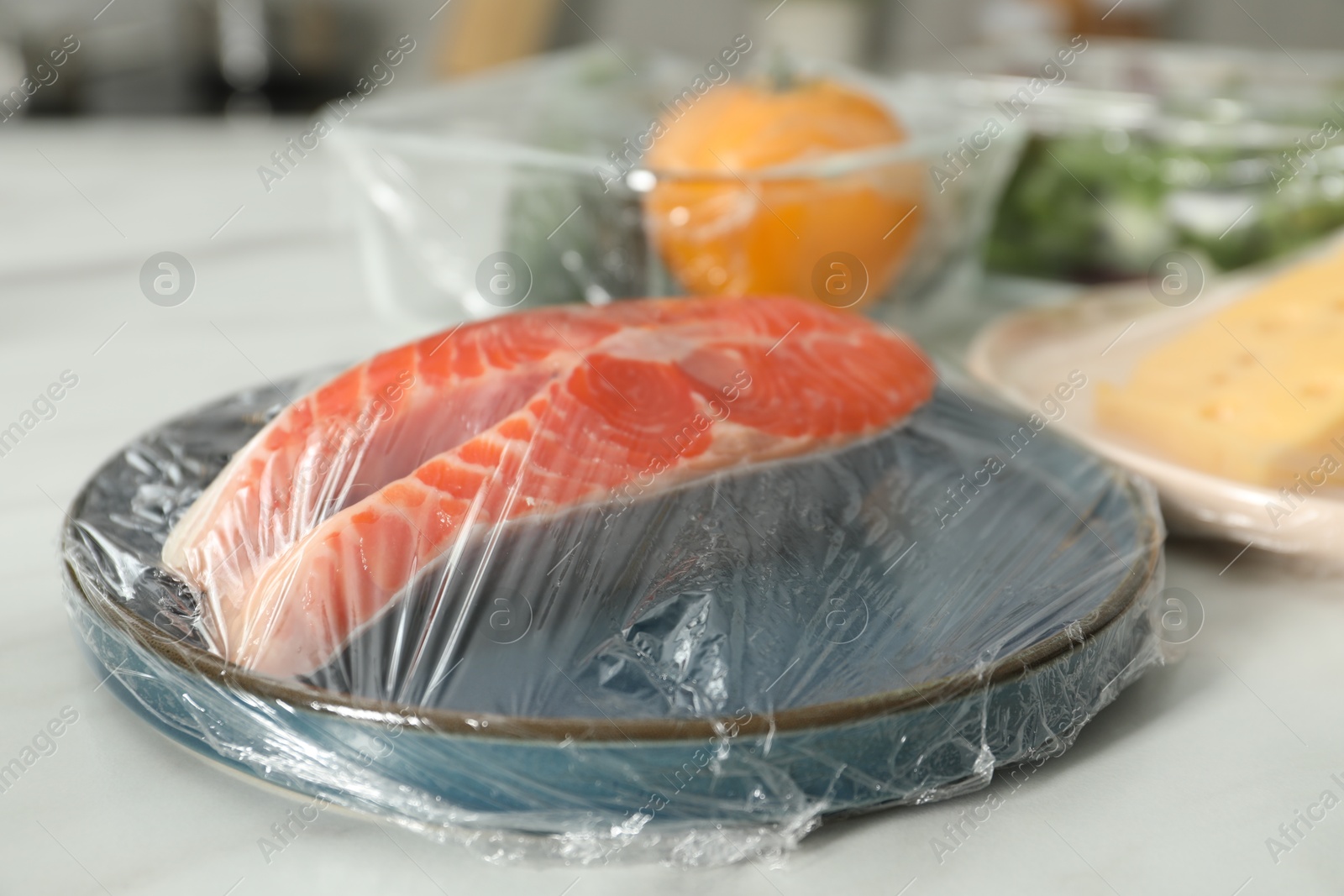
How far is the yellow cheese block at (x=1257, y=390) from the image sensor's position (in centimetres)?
67

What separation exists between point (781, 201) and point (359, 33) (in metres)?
1.90

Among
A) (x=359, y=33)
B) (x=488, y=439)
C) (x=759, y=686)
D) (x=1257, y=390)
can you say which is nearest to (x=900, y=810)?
(x=759, y=686)

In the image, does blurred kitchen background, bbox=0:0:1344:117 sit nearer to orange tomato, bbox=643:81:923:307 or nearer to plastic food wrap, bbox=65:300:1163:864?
orange tomato, bbox=643:81:923:307

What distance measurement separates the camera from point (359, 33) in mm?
2473

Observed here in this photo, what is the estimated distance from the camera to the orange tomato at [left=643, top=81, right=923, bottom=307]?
864mm

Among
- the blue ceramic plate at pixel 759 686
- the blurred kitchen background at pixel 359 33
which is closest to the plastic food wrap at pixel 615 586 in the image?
the blue ceramic plate at pixel 759 686

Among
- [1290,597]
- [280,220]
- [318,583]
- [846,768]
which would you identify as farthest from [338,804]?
[280,220]

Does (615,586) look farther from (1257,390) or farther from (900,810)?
(1257,390)

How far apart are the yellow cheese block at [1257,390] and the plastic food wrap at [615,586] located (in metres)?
0.08

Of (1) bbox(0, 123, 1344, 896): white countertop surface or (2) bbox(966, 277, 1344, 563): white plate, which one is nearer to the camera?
(1) bbox(0, 123, 1344, 896): white countertop surface

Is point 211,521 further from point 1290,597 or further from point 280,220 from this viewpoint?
point 280,220

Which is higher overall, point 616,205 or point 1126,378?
point 616,205

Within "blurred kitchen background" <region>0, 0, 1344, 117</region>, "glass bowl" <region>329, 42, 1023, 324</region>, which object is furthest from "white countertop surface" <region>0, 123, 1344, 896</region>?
"blurred kitchen background" <region>0, 0, 1344, 117</region>

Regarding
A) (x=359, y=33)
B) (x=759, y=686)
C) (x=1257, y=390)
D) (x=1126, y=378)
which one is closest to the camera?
(x=759, y=686)
